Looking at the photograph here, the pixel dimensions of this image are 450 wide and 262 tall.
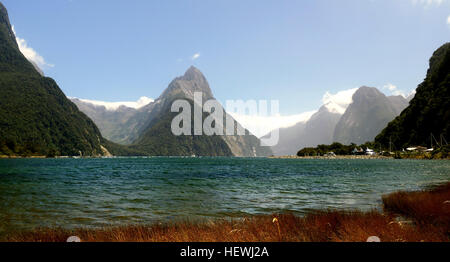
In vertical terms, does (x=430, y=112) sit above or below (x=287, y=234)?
above

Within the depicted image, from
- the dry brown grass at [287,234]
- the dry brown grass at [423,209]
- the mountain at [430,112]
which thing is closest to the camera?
the dry brown grass at [287,234]

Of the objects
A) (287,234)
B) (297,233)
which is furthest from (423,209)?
(287,234)

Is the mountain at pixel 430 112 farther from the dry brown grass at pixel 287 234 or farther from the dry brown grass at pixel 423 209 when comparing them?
the dry brown grass at pixel 287 234

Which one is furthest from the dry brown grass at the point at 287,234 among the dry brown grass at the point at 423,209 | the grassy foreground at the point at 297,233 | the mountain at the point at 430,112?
the mountain at the point at 430,112

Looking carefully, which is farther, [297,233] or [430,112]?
[430,112]

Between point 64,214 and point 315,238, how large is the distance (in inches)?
641

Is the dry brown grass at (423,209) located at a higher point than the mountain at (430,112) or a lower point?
lower

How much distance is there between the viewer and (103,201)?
23.9 metres

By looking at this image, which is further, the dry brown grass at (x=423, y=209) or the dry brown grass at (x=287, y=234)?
the dry brown grass at (x=423, y=209)

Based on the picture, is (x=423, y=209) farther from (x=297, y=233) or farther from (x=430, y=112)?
(x=430, y=112)

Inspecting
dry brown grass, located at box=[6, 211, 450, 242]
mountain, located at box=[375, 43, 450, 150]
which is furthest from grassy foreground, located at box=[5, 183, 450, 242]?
mountain, located at box=[375, 43, 450, 150]
